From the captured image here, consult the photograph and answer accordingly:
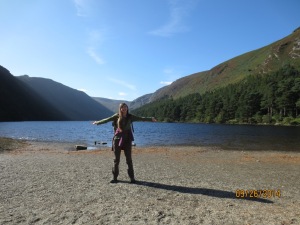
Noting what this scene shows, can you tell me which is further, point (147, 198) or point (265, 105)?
point (265, 105)

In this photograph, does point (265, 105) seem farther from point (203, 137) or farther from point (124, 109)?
point (124, 109)

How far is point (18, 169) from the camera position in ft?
60.3

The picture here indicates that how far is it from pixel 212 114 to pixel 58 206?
620 ft

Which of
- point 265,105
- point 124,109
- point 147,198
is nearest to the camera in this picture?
point 147,198

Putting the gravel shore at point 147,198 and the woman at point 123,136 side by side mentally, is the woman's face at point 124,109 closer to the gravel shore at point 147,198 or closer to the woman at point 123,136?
the woman at point 123,136

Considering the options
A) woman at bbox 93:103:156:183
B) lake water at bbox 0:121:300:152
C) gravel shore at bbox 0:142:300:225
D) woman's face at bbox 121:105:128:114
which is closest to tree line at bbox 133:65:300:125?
lake water at bbox 0:121:300:152

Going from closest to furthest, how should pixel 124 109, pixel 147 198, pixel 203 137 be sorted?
pixel 147 198, pixel 124 109, pixel 203 137

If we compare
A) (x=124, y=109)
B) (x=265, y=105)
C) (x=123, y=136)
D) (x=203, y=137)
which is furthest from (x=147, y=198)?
(x=265, y=105)

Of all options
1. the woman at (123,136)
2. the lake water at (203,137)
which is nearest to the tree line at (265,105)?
the lake water at (203,137)

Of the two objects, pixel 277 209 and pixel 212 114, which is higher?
pixel 212 114

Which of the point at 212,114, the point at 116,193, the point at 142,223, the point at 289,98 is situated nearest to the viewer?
the point at 142,223

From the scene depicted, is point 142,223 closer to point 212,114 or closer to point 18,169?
point 18,169

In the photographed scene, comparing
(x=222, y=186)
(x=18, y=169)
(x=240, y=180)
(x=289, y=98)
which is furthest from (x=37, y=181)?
(x=289, y=98)

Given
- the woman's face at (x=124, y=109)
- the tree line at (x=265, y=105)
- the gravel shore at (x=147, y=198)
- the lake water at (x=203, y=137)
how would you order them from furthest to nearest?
the tree line at (x=265, y=105)
the lake water at (x=203, y=137)
the woman's face at (x=124, y=109)
the gravel shore at (x=147, y=198)
